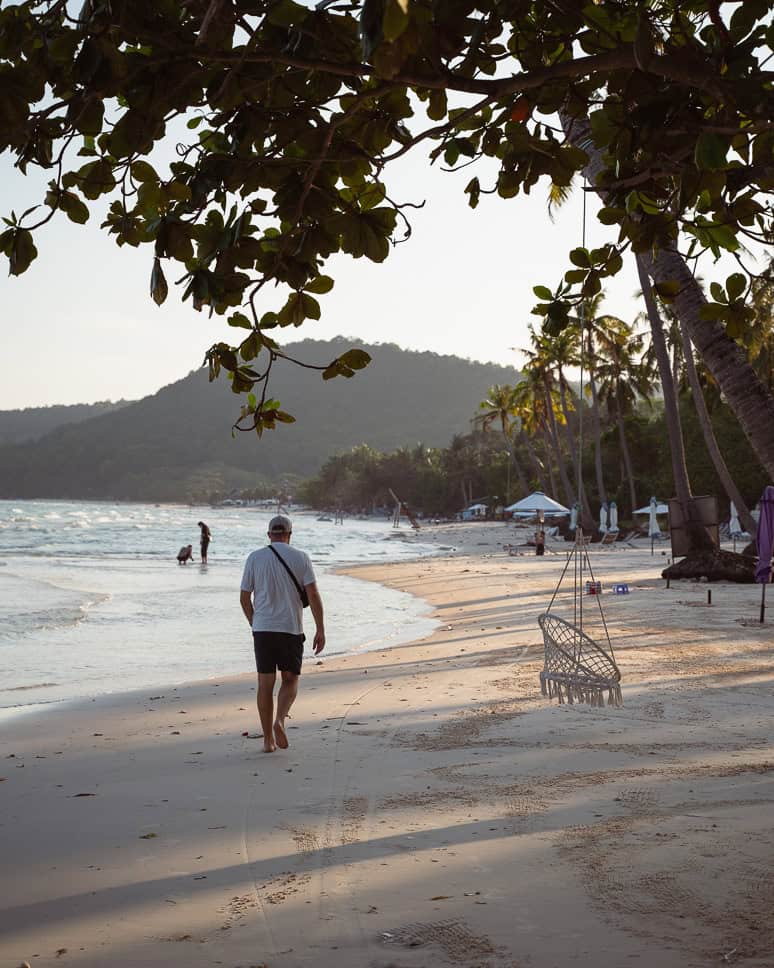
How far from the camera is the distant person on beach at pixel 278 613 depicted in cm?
695

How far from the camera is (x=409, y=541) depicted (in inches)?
2363

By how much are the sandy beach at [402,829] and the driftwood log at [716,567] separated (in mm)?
11201

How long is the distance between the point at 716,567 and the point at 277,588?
16.1 meters

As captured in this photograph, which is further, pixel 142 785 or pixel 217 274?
pixel 142 785

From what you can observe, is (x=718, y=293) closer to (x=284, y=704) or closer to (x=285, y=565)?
(x=285, y=565)

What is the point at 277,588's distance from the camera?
22.9 feet

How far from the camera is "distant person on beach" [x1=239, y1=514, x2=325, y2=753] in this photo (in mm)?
6949

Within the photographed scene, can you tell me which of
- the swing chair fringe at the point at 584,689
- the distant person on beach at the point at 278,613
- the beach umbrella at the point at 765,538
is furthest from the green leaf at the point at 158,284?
the beach umbrella at the point at 765,538

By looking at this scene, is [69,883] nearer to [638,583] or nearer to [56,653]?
[56,653]

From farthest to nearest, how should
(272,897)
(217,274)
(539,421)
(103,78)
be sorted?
(539,421) → (272,897) → (217,274) → (103,78)

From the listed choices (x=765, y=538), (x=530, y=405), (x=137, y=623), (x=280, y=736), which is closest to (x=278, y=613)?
(x=280, y=736)

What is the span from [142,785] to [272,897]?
242 centimetres

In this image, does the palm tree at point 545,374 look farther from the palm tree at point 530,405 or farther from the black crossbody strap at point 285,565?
the black crossbody strap at point 285,565

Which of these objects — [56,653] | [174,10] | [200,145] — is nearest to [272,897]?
[200,145]
